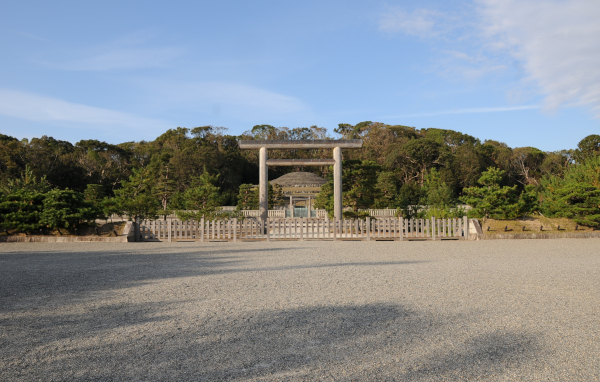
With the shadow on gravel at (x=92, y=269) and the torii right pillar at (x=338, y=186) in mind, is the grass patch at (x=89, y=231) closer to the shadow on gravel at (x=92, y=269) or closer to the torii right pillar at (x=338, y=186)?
the shadow on gravel at (x=92, y=269)

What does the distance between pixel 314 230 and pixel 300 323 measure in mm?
11227

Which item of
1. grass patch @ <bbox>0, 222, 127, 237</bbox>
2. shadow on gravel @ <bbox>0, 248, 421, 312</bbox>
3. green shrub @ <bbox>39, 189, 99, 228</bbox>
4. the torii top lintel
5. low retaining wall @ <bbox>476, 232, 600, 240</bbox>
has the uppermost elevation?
the torii top lintel

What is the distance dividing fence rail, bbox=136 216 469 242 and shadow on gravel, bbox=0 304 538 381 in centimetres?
1052

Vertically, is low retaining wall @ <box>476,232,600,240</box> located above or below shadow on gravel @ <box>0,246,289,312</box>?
above

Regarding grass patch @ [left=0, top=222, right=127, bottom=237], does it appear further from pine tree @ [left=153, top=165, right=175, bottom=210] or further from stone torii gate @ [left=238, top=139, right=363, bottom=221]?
stone torii gate @ [left=238, top=139, right=363, bottom=221]

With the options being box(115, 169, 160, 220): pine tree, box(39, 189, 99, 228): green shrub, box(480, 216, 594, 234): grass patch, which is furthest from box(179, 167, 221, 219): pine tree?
box(480, 216, 594, 234): grass patch

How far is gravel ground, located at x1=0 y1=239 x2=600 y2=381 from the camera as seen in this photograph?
271 cm

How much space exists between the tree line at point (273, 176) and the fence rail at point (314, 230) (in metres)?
1.80

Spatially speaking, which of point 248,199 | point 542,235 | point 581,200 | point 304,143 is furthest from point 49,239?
point 581,200

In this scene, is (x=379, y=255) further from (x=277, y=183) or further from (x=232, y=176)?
(x=232, y=176)

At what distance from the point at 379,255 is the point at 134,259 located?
5784mm

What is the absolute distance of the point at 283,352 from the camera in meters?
2.99

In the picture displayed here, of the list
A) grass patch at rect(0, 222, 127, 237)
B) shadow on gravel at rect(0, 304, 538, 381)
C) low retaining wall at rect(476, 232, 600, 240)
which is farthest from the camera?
low retaining wall at rect(476, 232, 600, 240)

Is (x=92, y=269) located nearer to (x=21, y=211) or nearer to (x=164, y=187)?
(x=21, y=211)
